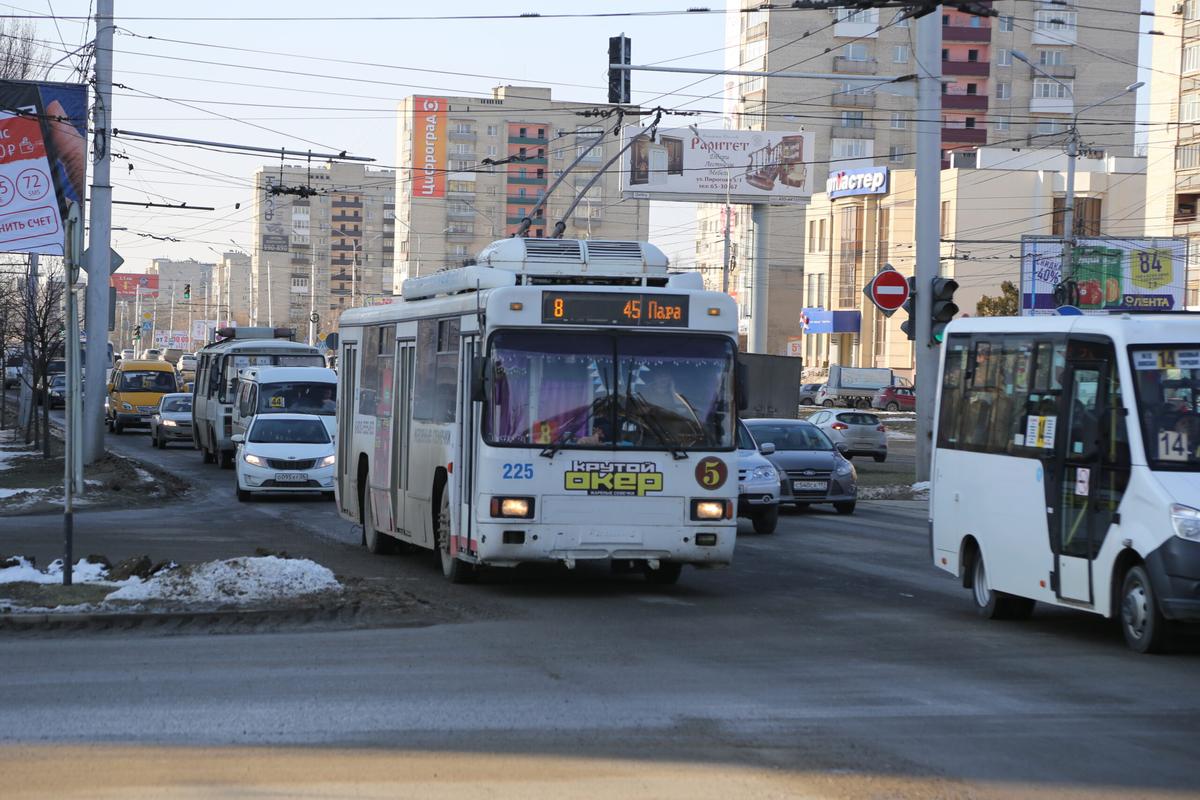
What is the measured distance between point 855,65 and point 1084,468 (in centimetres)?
10204

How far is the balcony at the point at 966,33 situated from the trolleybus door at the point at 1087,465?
101m

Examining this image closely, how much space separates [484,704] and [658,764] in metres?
1.78

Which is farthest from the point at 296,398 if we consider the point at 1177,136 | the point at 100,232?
the point at 1177,136

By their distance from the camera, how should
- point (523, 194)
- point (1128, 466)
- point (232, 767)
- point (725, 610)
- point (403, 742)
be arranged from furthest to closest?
point (523, 194) → point (725, 610) → point (1128, 466) → point (403, 742) → point (232, 767)

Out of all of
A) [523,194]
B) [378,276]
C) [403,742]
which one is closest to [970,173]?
[523,194]

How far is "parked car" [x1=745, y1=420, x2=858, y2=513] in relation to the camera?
27797 millimetres

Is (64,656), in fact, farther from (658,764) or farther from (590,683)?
(658,764)

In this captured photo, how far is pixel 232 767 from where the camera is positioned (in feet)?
24.7

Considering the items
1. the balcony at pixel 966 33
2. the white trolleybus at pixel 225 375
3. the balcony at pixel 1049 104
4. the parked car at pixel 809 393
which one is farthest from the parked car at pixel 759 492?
the balcony at pixel 1049 104

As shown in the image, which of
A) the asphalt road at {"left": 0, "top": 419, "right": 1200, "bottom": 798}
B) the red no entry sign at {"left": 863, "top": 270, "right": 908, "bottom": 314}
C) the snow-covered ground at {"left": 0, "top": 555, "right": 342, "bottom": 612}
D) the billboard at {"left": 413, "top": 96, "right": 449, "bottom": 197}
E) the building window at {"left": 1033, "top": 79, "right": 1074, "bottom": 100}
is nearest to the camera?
Result: the asphalt road at {"left": 0, "top": 419, "right": 1200, "bottom": 798}

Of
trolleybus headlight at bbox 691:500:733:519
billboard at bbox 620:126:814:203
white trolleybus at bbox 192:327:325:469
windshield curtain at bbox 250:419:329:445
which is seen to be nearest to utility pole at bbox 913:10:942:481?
windshield curtain at bbox 250:419:329:445

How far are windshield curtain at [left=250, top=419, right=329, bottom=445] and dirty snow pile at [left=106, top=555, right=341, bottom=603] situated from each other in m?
15.4

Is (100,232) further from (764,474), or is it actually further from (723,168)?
(723,168)

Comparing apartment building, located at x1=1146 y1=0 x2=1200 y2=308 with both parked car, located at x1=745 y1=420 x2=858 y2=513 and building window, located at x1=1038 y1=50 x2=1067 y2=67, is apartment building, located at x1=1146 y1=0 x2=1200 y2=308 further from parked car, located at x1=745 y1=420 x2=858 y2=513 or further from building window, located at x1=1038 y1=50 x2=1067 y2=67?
parked car, located at x1=745 y1=420 x2=858 y2=513
